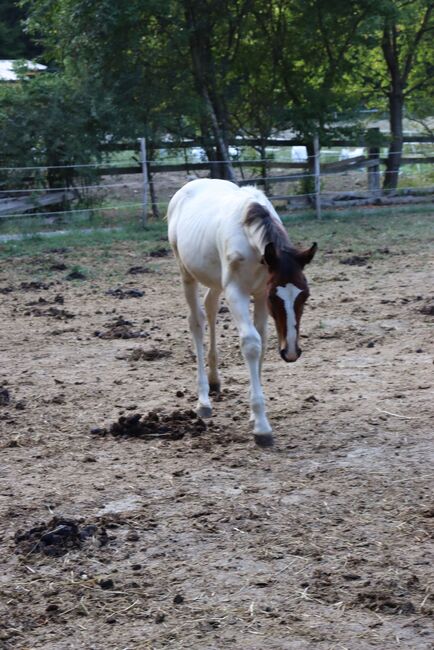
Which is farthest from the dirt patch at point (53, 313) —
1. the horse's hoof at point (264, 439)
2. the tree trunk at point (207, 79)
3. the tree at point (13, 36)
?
the tree at point (13, 36)

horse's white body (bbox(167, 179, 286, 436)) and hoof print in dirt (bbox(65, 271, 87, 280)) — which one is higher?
horse's white body (bbox(167, 179, 286, 436))

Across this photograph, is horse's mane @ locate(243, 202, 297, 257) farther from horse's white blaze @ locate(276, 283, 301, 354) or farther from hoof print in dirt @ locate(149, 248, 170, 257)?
hoof print in dirt @ locate(149, 248, 170, 257)

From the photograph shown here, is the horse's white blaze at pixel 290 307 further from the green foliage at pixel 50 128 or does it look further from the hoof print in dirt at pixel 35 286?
the green foliage at pixel 50 128

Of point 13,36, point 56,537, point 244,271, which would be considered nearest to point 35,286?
point 244,271

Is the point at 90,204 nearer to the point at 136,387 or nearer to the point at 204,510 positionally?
the point at 136,387

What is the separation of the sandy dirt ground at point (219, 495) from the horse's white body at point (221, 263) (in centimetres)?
34

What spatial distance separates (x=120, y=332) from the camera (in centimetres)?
840

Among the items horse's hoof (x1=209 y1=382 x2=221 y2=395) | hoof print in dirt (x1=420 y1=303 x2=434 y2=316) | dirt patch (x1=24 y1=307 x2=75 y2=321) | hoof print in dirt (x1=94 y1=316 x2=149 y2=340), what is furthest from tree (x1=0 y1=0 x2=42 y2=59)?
horse's hoof (x1=209 y1=382 x2=221 y2=395)

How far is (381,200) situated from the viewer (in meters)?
20.9

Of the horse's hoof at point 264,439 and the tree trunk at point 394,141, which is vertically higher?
the tree trunk at point 394,141

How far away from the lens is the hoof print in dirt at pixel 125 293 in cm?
1045

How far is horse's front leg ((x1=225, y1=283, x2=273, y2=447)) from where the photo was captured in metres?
5.33

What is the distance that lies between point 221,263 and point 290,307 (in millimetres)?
785

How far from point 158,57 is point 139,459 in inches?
612
